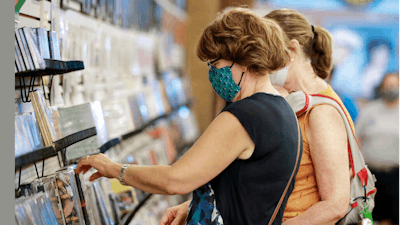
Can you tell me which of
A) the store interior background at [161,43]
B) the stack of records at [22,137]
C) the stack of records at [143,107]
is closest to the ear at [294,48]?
the store interior background at [161,43]

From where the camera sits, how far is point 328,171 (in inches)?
57.4

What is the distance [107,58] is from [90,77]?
30cm

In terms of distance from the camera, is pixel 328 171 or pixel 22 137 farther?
pixel 328 171

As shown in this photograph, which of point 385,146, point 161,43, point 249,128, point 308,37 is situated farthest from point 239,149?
point 385,146

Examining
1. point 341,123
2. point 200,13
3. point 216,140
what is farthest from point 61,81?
point 200,13

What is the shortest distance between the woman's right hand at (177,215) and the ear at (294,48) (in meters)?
1.01

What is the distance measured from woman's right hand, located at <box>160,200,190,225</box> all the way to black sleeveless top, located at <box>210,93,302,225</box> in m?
0.31

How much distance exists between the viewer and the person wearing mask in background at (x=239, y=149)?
1.04 m

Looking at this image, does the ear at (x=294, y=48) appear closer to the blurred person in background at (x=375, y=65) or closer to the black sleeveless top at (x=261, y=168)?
the black sleeveless top at (x=261, y=168)

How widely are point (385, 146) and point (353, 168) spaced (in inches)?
110

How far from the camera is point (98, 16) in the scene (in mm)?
2270

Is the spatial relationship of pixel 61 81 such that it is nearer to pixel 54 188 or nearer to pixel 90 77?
pixel 90 77

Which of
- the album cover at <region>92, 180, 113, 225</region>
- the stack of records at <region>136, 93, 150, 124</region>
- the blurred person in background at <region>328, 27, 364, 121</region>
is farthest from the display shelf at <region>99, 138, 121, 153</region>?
the blurred person in background at <region>328, 27, 364, 121</region>

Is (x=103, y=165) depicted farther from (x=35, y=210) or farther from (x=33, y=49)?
(x=33, y=49)
